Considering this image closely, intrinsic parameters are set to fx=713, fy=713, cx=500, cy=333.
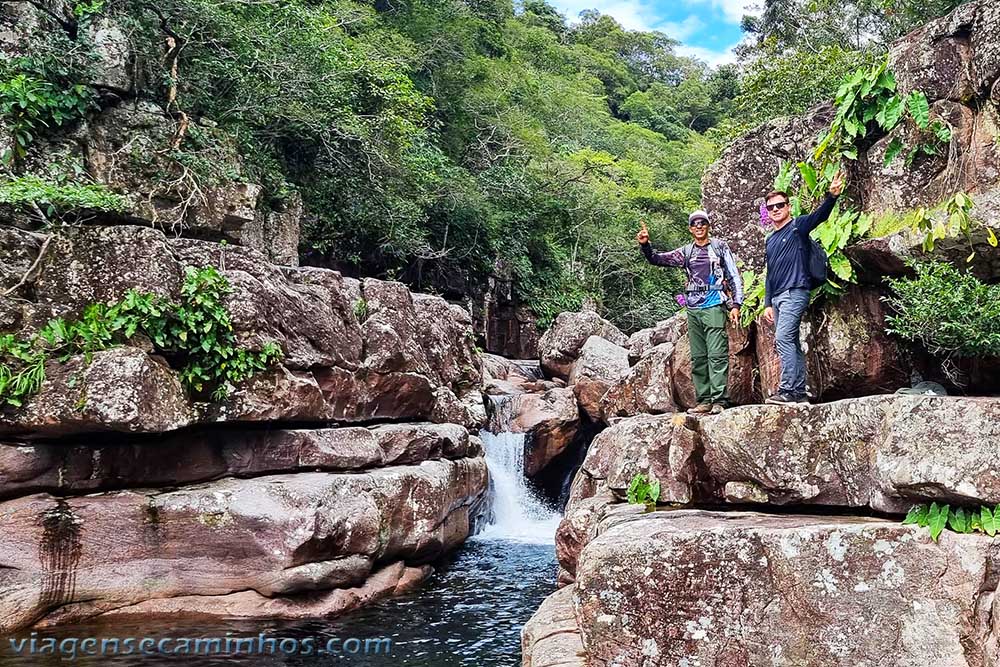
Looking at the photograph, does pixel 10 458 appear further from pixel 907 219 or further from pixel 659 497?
pixel 907 219

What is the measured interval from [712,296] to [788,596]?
3388 millimetres

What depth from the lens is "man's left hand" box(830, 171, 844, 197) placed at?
6.41 meters

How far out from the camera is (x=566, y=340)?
21.1 m

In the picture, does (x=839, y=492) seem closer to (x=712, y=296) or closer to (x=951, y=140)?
(x=712, y=296)

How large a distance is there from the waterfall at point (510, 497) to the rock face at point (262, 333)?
202 centimetres

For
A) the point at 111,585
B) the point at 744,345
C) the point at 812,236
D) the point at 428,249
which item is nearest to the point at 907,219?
the point at 812,236

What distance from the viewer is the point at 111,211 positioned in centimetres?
1029

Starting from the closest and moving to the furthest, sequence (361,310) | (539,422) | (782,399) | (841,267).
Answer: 1. (782,399)
2. (841,267)
3. (361,310)
4. (539,422)

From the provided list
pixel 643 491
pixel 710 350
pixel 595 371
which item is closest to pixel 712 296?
pixel 710 350

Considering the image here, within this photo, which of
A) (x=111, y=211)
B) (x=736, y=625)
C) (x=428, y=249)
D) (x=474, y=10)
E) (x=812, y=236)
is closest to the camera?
(x=736, y=625)

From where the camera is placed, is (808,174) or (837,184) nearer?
(837,184)

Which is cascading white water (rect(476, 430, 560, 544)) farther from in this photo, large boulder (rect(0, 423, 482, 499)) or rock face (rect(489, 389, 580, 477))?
large boulder (rect(0, 423, 482, 499))

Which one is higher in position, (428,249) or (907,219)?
(428,249)

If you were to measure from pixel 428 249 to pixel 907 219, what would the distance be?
53.0 ft
